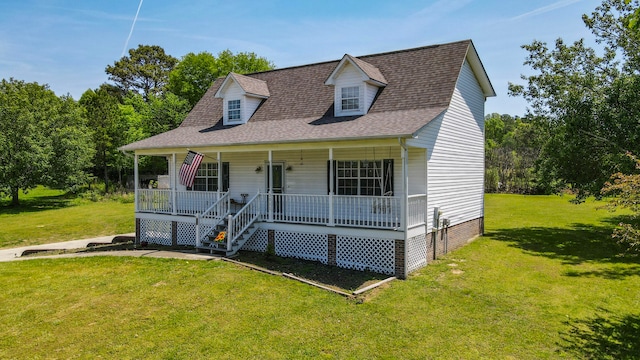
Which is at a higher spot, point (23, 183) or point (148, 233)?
point (23, 183)

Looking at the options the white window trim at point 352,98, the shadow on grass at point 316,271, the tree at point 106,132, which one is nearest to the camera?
the shadow on grass at point 316,271

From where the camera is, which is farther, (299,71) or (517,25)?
(299,71)

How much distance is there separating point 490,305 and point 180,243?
12.2 m

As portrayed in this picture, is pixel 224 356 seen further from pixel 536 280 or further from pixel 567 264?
pixel 567 264

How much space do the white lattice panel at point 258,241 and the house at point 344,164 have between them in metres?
0.04

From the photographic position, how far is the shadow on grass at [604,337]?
24.3ft

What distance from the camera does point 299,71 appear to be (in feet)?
64.6

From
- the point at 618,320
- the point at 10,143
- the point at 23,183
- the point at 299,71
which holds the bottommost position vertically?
the point at 618,320

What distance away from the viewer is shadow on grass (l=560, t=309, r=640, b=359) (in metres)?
7.41

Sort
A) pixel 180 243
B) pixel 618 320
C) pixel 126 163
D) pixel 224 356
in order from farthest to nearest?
1. pixel 126 163
2. pixel 180 243
3. pixel 618 320
4. pixel 224 356

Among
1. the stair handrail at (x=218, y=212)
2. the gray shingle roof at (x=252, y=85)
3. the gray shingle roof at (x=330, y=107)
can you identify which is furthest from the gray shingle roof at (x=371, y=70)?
the stair handrail at (x=218, y=212)

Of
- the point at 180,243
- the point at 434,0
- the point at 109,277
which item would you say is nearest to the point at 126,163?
the point at 180,243

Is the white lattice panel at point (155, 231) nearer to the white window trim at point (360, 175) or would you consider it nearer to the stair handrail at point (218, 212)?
the stair handrail at point (218, 212)

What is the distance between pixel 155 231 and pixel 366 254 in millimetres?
10007
